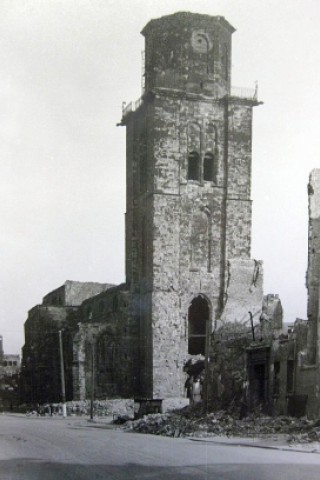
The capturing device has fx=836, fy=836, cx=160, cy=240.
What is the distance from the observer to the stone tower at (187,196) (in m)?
46.2

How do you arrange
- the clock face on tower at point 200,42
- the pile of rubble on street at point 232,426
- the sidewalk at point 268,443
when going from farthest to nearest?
the clock face on tower at point 200,42, the pile of rubble on street at point 232,426, the sidewalk at point 268,443

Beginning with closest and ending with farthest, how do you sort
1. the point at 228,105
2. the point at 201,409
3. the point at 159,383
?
→ the point at 201,409 → the point at 159,383 → the point at 228,105

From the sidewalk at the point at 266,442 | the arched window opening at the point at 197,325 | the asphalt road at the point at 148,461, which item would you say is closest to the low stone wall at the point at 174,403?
the arched window opening at the point at 197,325

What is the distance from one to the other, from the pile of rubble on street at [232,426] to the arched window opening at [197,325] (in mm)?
16172

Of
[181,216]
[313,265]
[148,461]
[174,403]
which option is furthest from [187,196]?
[148,461]

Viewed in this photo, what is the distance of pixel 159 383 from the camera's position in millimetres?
45125

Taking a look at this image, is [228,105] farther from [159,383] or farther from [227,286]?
[159,383]

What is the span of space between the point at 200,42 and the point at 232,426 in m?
28.4

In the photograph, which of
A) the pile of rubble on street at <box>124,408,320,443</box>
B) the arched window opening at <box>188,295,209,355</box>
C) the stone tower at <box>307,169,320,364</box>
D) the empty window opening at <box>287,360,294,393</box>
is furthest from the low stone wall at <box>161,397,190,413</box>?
the stone tower at <box>307,169,320,364</box>

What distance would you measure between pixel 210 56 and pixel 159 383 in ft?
62.5

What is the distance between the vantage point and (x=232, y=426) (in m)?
26.1

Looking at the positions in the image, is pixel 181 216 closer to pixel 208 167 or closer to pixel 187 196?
pixel 187 196

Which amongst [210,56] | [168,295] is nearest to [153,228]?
[168,295]

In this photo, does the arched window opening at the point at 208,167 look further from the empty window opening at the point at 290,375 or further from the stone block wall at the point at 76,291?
the empty window opening at the point at 290,375
